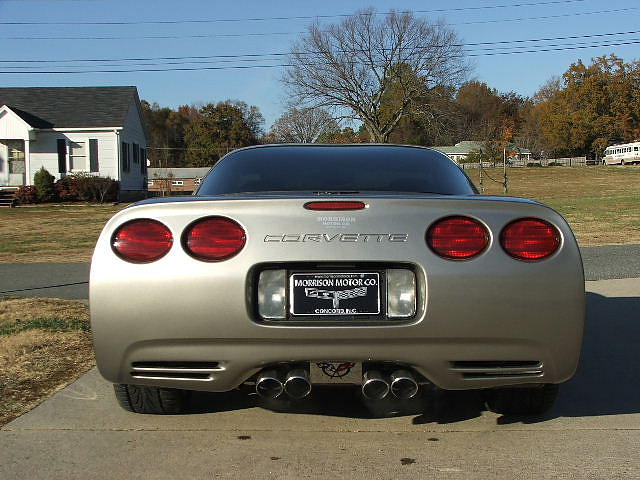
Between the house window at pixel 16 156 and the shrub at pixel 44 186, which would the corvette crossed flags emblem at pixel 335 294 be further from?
the house window at pixel 16 156

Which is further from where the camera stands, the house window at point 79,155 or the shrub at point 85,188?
the house window at point 79,155

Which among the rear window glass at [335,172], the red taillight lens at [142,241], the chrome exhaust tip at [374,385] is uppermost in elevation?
the rear window glass at [335,172]

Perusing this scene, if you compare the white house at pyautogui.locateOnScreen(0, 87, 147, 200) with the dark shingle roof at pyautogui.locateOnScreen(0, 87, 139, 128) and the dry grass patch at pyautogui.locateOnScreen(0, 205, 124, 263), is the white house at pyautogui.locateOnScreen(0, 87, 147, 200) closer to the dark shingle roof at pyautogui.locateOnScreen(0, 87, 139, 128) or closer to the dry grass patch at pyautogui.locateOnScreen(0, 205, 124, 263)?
the dark shingle roof at pyautogui.locateOnScreen(0, 87, 139, 128)

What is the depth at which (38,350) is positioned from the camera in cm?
516

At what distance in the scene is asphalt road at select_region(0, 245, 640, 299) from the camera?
819cm

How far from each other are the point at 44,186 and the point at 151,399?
95.9 feet

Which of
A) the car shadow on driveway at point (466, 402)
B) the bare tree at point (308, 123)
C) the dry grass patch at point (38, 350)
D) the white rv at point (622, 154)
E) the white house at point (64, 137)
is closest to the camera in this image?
the car shadow on driveway at point (466, 402)

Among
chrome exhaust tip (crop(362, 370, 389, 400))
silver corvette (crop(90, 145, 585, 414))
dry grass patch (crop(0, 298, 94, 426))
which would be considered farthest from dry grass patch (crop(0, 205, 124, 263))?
chrome exhaust tip (crop(362, 370, 389, 400))

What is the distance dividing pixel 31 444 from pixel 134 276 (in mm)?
1042

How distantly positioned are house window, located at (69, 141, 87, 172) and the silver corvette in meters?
31.9

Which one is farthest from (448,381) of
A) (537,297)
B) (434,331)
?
(537,297)

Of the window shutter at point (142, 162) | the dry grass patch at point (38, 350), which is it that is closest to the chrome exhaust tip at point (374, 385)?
the dry grass patch at point (38, 350)

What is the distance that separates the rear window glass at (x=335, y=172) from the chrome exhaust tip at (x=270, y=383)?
1093 mm

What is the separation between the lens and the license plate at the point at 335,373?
3.05 meters
